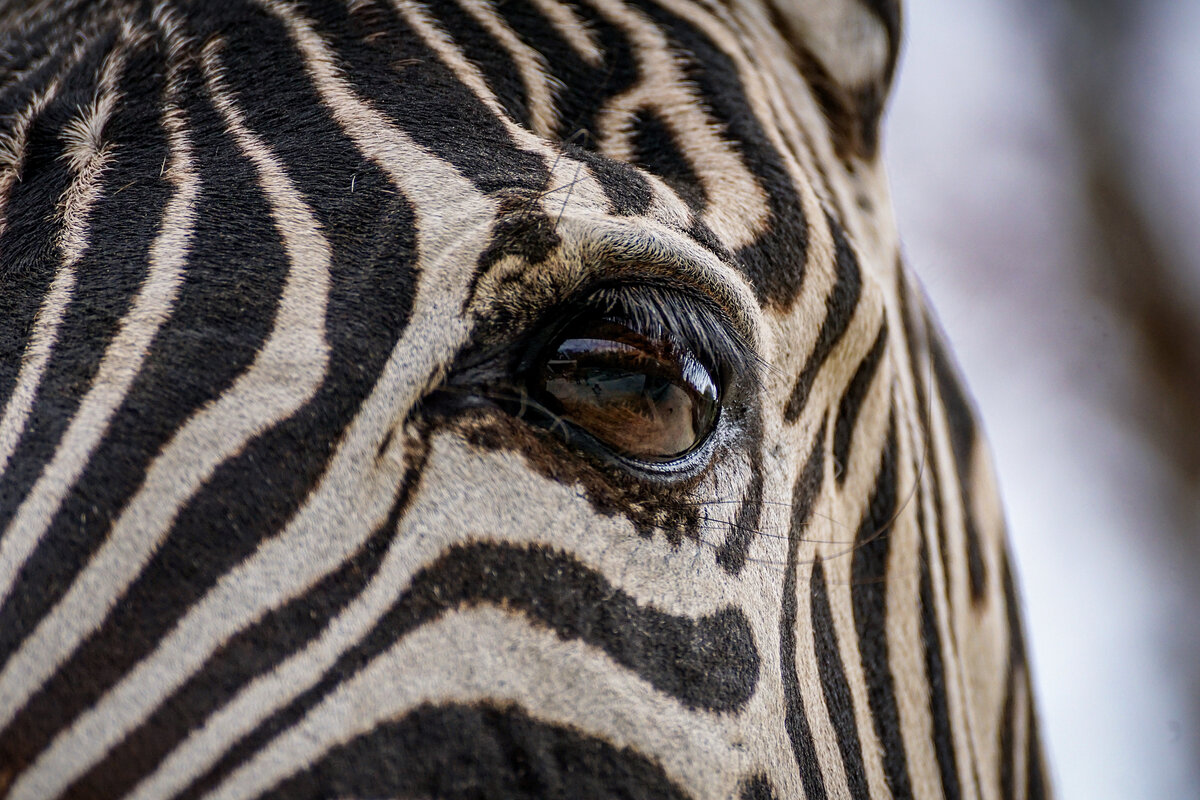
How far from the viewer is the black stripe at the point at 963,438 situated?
7.31ft

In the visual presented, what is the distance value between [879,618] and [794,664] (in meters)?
0.31

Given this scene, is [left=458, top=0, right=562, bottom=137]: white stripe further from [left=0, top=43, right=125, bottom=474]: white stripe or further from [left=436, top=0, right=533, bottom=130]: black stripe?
[left=0, top=43, right=125, bottom=474]: white stripe

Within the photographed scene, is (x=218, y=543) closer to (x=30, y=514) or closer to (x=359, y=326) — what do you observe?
(x=30, y=514)

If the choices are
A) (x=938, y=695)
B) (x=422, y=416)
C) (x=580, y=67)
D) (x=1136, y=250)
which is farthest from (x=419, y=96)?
(x=1136, y=250)

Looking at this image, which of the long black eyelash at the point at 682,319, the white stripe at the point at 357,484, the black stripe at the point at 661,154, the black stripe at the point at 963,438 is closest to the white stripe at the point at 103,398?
the white stripe at the point at 357,484

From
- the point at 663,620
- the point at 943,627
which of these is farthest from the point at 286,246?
the point at 943,627

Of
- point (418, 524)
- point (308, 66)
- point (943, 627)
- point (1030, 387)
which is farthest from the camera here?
point (1030, 387)

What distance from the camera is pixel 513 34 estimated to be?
160 cm

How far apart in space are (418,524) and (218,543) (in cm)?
27

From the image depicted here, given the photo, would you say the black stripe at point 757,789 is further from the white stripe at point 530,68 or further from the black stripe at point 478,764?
the white stripe at point 530,68

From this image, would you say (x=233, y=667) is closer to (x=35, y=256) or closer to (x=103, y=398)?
(x=103, y=398)

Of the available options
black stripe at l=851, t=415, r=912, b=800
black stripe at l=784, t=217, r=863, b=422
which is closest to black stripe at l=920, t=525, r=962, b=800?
black stripe at l=851, t=415, r=912, b=800

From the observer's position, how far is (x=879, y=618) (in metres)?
1.76

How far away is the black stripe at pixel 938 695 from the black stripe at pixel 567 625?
1.92 feet
